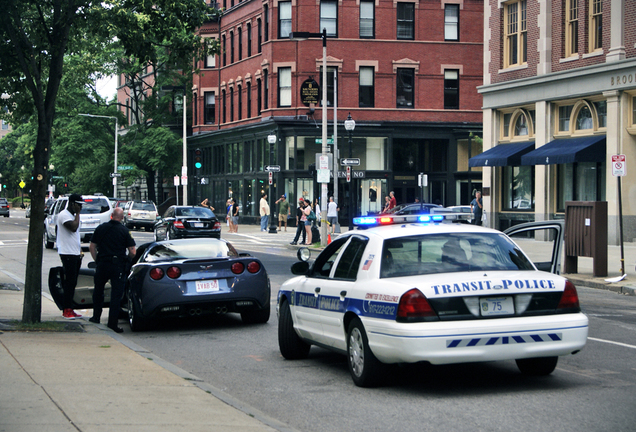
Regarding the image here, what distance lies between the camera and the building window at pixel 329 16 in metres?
52.1

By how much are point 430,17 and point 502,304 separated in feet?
155

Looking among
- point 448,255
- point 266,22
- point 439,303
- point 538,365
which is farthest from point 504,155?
point 439,303

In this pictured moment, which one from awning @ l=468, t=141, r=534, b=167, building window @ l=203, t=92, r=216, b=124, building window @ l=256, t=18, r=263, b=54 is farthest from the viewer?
building window @ l=203, t=92, r=216, b=124

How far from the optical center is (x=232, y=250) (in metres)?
13.3

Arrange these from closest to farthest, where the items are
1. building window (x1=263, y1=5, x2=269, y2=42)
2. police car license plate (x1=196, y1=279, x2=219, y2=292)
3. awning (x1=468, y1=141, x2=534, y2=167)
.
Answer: police car license plate (x1=196, y1=279, x2=219, y2=292) < awning (x1=468, y1=141, x2=534, y2=167) < building window (x1=263, y1=5, x2=269, y2=42)

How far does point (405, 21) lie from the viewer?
173ft

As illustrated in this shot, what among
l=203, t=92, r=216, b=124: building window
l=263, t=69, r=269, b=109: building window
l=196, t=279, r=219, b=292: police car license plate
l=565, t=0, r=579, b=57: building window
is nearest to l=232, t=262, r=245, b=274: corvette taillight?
l=196, t=279, r=219, b=292: police car license plate

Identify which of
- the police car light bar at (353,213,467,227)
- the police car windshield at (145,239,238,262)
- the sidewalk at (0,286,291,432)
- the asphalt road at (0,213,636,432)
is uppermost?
the police car light bar at (353,213,467,227)

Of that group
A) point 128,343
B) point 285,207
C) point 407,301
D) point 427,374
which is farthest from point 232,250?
point 285,207

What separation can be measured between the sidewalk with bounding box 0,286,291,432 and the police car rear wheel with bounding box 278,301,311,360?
138cm

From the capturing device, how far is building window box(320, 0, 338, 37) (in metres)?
52.1

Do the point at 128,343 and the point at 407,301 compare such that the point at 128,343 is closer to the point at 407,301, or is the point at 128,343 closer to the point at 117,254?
the point at 117,254

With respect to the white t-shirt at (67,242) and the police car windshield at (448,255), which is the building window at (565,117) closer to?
the white t-shirt at (67,242)

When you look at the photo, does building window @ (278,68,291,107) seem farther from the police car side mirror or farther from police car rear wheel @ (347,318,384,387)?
police car rear wheel @ (347,318,384,387)
